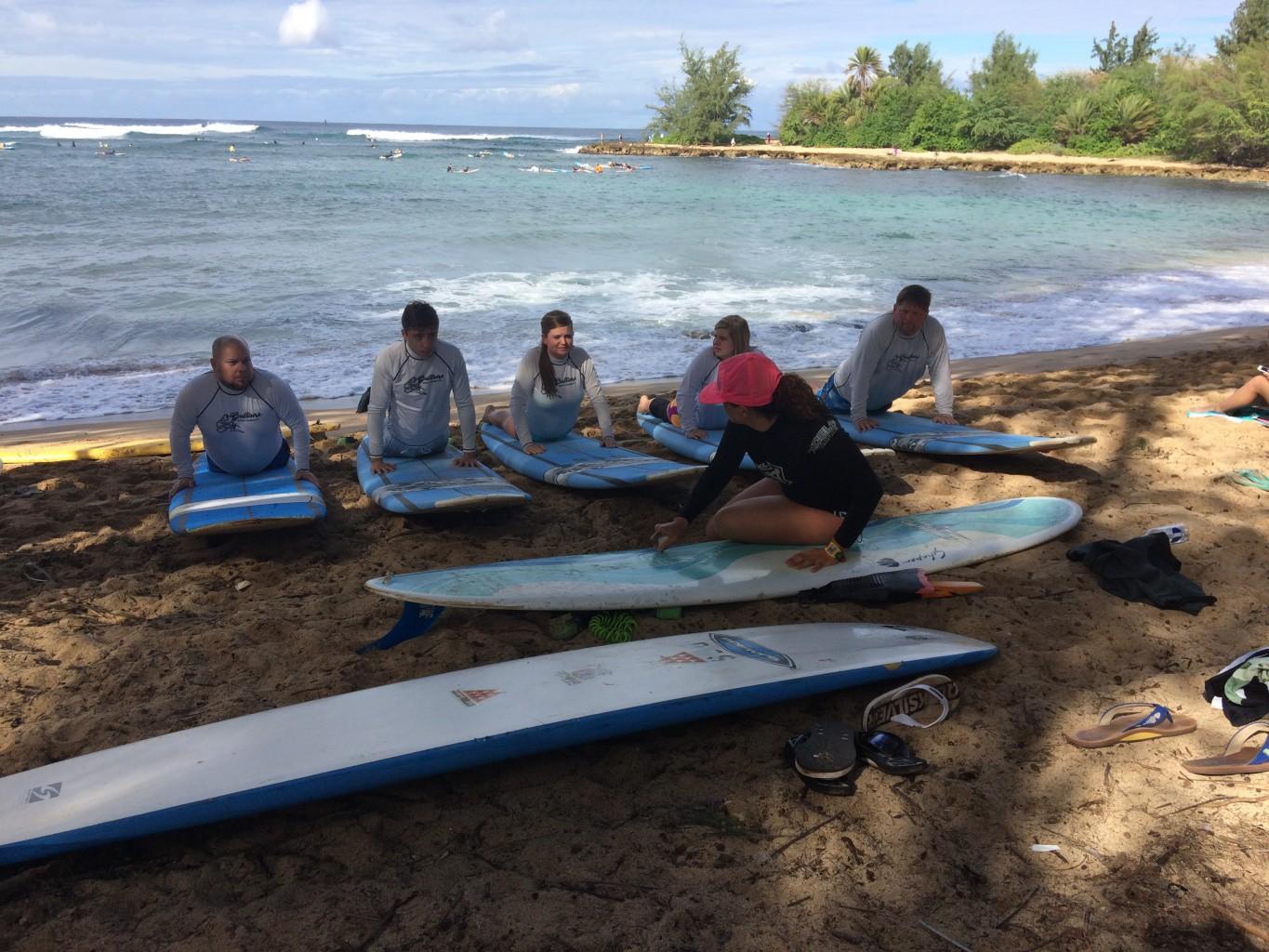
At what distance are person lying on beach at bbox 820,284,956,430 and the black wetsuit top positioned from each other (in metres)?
2.15

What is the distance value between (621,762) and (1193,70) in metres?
65.9

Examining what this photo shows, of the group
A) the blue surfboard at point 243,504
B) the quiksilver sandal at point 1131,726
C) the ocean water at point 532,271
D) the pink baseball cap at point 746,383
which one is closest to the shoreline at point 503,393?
the ocean water at point 532,271

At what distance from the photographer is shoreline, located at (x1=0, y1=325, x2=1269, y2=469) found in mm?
6723

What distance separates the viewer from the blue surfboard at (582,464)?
17.4ft

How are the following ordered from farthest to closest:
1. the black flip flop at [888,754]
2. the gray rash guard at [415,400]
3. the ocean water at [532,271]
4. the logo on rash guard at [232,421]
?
the ocean water at [532,271] → the gray rash guard at [415,400] → the logo on rash guard at [232,421] → the black flip flop at [888,754]

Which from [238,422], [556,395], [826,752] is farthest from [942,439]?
[238,422]

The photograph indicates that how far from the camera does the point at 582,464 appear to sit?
5672mm

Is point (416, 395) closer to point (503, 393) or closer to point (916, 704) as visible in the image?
point (503, 393)

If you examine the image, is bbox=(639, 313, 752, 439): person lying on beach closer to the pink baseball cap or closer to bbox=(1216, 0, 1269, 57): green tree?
the pink baseball cap

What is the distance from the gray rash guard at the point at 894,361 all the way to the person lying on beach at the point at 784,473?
197 centimetres

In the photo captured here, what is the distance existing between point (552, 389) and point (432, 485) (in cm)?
128

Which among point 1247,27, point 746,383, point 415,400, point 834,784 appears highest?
point 1247,27

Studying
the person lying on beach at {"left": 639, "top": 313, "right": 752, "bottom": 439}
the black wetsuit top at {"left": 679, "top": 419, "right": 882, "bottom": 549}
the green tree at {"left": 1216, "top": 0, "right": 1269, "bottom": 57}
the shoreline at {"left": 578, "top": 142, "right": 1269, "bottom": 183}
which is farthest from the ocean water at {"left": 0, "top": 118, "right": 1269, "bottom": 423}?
the green tree at {"left": 1216, "top": 0, "right": 1269, "bottom": 57}

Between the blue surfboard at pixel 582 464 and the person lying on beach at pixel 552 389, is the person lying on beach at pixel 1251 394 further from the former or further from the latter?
the person lying on beach at pixel 552 389
